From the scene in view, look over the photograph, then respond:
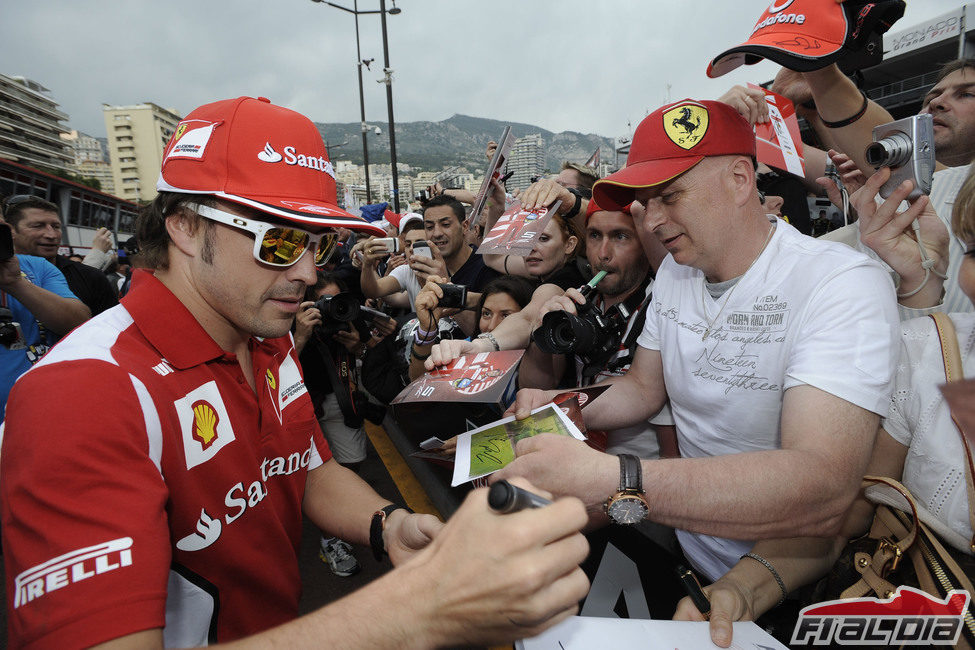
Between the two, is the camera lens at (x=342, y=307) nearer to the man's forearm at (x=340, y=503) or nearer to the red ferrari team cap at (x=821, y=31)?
the man's forearm at (x=340, y=503)

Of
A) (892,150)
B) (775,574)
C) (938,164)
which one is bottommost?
(775,574)

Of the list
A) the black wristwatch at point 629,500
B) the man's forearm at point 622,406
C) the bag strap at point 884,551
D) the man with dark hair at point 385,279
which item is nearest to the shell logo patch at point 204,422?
the black wristwatch at point 629,500

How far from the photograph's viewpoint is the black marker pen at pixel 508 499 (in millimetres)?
869

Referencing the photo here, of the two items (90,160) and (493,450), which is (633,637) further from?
(90,160)

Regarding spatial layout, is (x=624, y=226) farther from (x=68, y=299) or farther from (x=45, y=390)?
(x=68, y=299)

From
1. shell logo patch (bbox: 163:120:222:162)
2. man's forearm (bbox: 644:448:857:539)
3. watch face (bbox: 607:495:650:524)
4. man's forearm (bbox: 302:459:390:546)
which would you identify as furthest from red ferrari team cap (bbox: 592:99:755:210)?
man's forearm (bbox: 302:459:390:546)

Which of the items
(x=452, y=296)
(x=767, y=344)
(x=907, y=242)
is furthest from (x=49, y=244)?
(x=907, y=242)

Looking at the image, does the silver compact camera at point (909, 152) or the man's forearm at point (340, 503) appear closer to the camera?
the silver compact camera at point (909, 152)

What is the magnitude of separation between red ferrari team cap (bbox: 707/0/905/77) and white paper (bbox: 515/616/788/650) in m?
1.82

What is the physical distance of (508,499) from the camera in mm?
868

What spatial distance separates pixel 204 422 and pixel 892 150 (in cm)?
245

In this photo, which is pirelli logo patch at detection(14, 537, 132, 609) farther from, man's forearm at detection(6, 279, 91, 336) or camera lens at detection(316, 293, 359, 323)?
man's forearm at detection(6, 279, 91, 336)

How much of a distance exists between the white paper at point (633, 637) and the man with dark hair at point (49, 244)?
5486 millimetres

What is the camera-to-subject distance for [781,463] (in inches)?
53.7
